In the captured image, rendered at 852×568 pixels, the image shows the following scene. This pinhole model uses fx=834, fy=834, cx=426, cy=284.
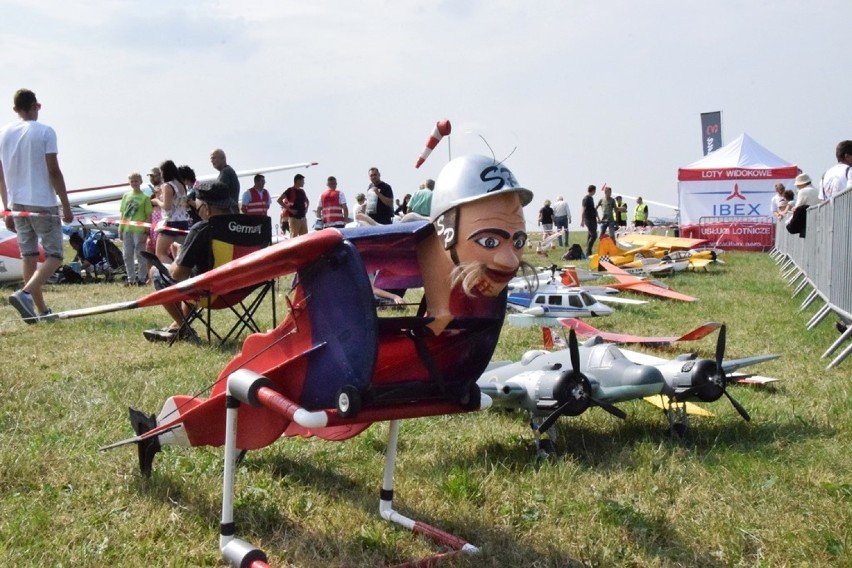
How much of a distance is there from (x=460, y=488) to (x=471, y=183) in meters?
1.74

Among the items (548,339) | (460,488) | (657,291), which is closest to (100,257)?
(657,291)

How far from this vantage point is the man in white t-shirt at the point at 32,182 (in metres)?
8.39

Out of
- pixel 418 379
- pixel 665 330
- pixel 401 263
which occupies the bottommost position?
pixel 665 330

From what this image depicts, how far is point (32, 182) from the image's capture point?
8.43 m

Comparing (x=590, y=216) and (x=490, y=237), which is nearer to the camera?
(x=490, y=237)

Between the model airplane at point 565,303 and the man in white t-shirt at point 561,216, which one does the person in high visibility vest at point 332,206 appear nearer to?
the model airplane at point 565,303

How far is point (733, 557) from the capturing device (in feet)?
10.8

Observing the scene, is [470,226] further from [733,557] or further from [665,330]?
[665,330]

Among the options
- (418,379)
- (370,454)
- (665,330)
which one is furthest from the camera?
(665,330)

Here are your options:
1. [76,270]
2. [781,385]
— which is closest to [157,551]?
[781,385]

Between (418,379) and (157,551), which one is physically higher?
(418,379)

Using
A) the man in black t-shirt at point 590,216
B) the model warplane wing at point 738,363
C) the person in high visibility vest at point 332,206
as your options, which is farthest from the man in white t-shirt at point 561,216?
the model warplane wing at point 738,363

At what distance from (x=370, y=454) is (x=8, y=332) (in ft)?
17.8

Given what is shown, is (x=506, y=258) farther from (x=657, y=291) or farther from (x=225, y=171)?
(x=657, y=291)
